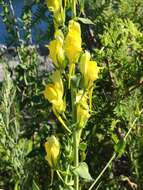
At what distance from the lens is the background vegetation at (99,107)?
162 centimetres

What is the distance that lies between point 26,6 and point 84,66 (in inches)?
28.0

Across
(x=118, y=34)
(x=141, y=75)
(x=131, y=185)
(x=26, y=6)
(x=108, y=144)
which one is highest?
(x=26, y=6)

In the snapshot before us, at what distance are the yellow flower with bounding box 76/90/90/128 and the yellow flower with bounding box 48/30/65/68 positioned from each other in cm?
7

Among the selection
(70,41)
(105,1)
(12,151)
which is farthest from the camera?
(105,1)

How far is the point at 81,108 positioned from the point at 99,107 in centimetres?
54

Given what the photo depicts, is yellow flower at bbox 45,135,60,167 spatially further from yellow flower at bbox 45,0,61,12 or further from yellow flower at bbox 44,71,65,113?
yellow flower at bbox 45,0,61,12

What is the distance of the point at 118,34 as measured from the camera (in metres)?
1.65

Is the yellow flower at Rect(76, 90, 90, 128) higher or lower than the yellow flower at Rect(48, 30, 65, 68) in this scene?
lower

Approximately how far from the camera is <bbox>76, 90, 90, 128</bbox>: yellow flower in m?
1.14

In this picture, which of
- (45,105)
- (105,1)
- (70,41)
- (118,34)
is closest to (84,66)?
(70,41)

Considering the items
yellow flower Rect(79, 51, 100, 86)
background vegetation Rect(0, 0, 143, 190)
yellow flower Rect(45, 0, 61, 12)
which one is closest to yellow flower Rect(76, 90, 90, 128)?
yellow flower Rect(79, 51, 100, 86)

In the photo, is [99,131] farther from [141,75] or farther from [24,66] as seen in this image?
[24,66]

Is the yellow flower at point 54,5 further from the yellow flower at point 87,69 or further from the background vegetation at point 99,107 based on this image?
the background vegetation at point 99,107

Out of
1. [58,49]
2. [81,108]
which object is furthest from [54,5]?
[81,108]
